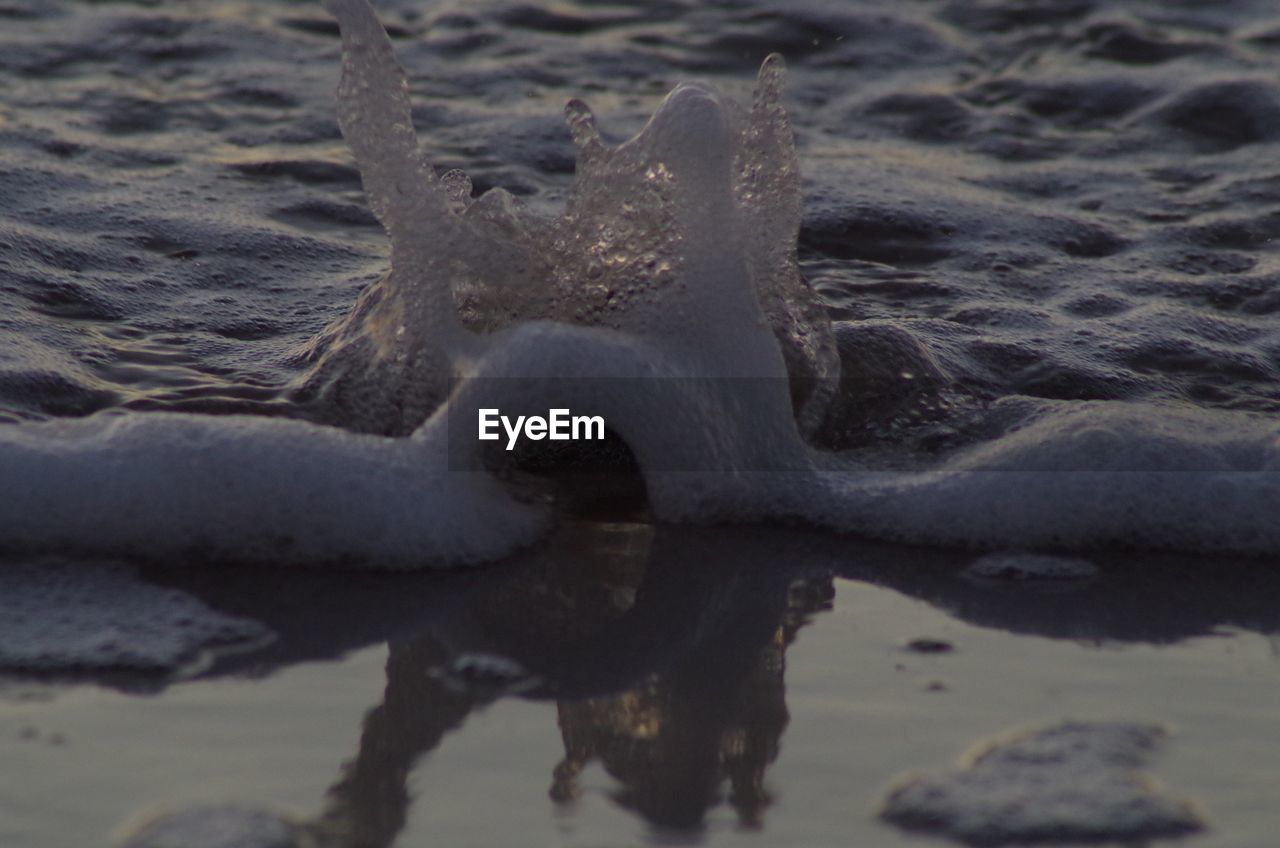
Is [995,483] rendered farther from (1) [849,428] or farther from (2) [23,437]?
(2) [23,437]

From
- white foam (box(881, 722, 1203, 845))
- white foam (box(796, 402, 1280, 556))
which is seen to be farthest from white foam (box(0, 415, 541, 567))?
white foam (box(881, 722, 1203, 845))

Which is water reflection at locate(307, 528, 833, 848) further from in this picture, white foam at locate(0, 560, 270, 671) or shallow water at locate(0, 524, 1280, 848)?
white foam at locate(0, 560, 270, 671)

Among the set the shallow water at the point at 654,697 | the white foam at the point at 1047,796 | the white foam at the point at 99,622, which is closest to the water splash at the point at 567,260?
the shallow water at the point at 654,697

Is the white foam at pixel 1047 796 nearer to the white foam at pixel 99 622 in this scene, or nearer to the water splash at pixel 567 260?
the white foam at pixel 99 622

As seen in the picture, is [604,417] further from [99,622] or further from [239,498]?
[99,622]

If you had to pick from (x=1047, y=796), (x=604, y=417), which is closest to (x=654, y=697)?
(x=1047, y=796)

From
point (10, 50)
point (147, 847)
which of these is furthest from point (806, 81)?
point (147, 847)
